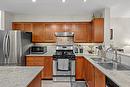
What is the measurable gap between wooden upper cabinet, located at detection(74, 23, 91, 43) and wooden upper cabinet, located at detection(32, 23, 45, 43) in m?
1.24

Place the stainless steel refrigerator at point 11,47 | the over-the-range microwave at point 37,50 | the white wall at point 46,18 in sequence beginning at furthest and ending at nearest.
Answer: the white wall at point 46,18 → the over-the-range microwave at point 37,50 → the stainless steel refrigerator at point 11,47

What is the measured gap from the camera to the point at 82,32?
20.5 feet

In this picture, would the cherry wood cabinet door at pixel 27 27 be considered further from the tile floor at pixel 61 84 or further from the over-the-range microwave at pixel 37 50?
the tile floor at pixel 61 84

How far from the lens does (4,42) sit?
5.07 meters

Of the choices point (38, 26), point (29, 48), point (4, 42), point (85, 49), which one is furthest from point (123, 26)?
point (4, 42)

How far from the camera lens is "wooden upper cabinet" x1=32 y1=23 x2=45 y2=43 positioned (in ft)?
20.6

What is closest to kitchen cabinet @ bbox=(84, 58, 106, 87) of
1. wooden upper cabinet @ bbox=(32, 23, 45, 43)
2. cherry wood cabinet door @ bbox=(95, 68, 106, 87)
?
cherry wood cabinet door @ bbox=(95, 68, 106, 87)

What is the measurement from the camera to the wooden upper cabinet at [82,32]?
6234 mm

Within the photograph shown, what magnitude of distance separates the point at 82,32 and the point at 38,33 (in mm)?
1647

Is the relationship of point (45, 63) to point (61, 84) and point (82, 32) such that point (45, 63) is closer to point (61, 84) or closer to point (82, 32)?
point (61, 84)

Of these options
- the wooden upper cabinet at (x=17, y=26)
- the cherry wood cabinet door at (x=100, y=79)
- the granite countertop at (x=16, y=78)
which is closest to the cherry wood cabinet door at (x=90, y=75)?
the cherry wood cabinet door at (x=100, y=79)

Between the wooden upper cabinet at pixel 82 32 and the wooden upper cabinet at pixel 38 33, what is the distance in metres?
1.24

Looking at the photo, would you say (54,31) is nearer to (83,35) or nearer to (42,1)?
(83,35)

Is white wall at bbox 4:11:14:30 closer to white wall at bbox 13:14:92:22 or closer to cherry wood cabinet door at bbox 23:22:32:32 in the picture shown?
white wall at bbox 13:14:92:22
